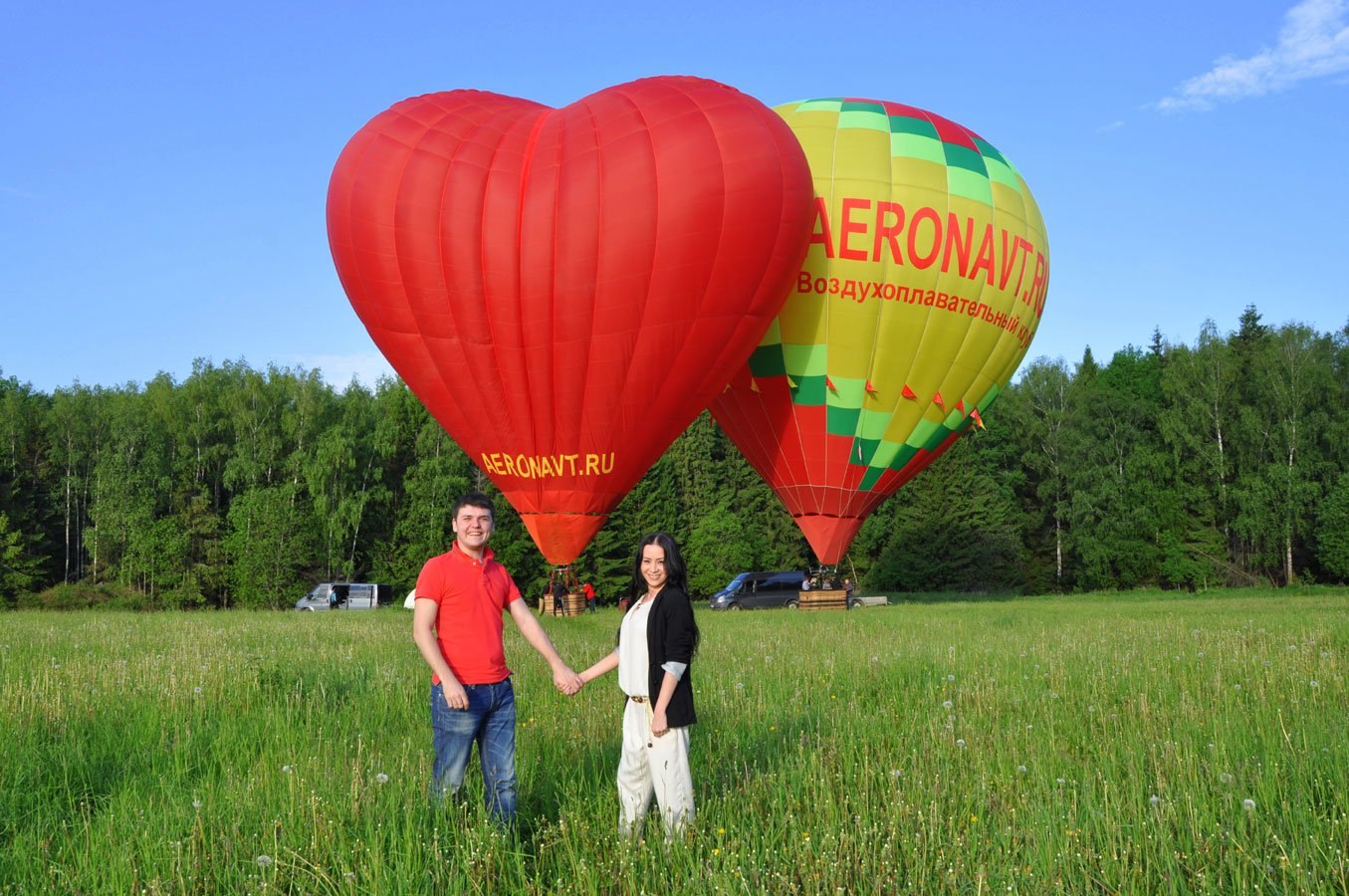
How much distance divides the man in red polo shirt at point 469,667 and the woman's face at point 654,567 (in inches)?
20.7

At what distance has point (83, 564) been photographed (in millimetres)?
48656

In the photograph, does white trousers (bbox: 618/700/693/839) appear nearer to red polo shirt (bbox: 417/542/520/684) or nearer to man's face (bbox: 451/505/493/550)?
red polo shirt (bbox: 417/542/520/684)

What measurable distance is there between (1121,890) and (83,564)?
177 feet

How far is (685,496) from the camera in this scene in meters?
51.7

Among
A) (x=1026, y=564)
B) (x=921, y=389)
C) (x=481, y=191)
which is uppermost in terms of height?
(x=481, y=191)

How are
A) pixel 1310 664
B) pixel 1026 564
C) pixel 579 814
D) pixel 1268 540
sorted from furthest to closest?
pixel 1026 564 < pixel 1268 540 < pixel 1310 664 < pixel 579 814

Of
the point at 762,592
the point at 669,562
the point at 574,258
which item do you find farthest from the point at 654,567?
the point at 762,592

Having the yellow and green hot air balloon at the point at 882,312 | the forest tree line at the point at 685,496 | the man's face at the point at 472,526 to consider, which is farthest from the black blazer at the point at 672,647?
the forest tree line at the point at 685,496

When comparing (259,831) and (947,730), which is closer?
(259,831)

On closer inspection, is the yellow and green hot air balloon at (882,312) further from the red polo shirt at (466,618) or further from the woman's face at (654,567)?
the red polo shirt at (466,618)

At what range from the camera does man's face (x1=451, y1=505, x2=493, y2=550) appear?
464 centimetres

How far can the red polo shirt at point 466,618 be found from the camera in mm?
4527

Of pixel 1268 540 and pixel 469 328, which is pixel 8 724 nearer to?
pixel 469 328

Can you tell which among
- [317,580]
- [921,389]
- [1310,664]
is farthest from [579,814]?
[317,580]
